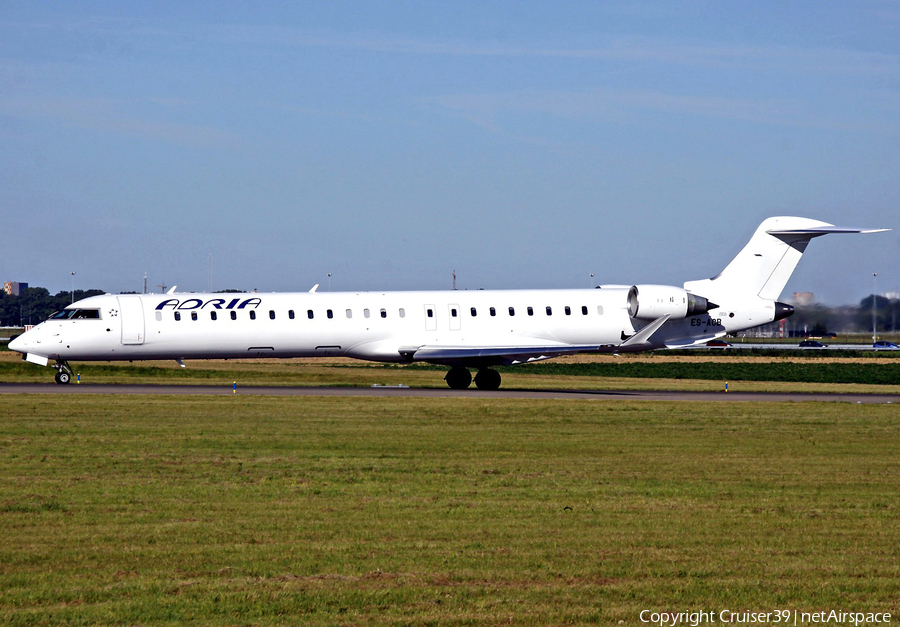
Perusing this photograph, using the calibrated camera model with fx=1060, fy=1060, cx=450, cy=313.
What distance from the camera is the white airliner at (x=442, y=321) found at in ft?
109

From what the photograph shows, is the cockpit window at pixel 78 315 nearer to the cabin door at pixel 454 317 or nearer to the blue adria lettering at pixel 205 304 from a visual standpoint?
the blue adria lettering at pixel 205 304

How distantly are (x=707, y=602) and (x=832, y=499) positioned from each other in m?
5.65

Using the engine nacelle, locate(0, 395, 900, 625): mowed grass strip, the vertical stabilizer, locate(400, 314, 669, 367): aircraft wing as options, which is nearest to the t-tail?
the vertical stabilizer

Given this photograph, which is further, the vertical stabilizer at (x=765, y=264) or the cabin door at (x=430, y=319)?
the vertical stabilizer at (x=765, y=264)

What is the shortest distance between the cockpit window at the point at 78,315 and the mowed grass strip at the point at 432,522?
478 inches

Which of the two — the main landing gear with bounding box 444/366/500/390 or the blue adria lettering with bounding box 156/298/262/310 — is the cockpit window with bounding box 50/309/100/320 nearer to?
the blue adria lettering with bounding box 156/298/262/310

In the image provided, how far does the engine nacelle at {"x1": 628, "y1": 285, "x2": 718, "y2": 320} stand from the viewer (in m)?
34.9

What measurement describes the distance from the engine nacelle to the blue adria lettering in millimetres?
12415

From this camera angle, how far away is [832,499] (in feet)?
43.6

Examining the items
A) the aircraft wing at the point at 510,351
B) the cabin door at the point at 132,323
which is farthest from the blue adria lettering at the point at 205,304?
the aircraft wing at the point at 510,351

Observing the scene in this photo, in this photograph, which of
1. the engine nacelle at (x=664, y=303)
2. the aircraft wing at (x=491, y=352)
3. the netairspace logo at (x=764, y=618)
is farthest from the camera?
the engine nacelle at (x=664, y=303)

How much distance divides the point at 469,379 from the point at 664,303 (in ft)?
23.1

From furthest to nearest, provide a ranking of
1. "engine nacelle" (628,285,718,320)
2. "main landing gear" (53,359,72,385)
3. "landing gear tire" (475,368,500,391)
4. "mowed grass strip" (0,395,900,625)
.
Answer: "landing gear tire" (475,368,500,391)
"engine nacelle" (628,285,718,320)
"main landing gear" (53,359,72,385)
"mowed grass strip" (0,395,900,625)

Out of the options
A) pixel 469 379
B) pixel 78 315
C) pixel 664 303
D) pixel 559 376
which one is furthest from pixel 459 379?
pixel 559 376
